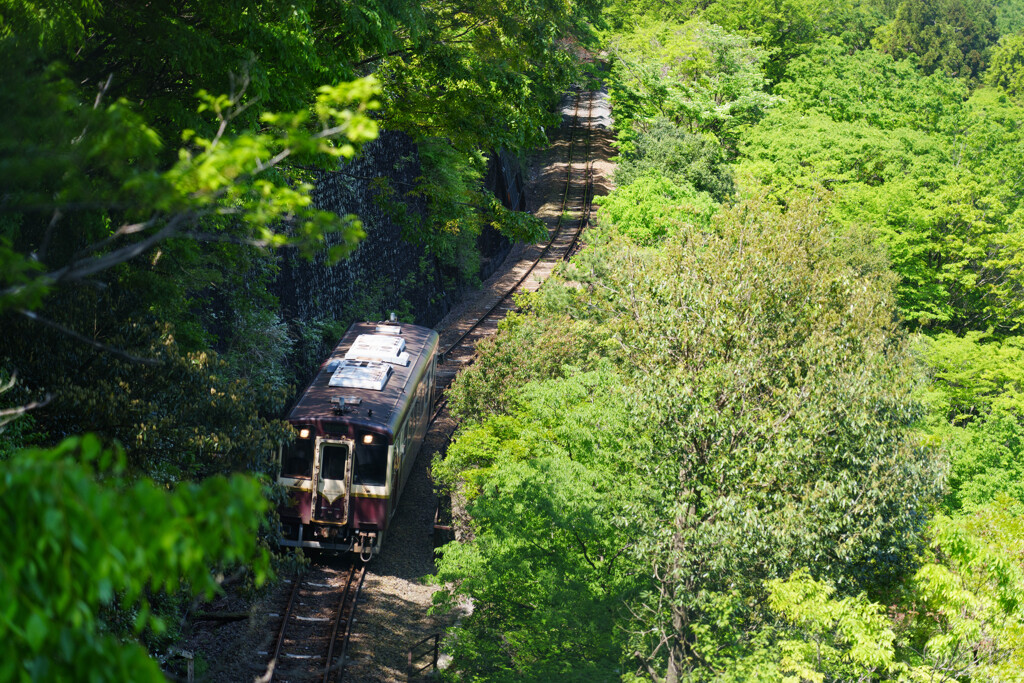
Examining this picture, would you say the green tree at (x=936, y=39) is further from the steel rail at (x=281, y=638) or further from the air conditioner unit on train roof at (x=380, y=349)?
the steel rail at (x=281, y=638)

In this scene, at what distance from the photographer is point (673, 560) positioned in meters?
11.4

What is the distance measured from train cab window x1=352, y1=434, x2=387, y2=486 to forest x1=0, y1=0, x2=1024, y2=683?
1.47m

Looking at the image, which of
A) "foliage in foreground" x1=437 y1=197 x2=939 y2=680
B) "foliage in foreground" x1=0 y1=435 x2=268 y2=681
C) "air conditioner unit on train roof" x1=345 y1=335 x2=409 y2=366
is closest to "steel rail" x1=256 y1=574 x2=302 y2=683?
"foliage in foreground" x1=437 y1=197 x2=939 y2=680

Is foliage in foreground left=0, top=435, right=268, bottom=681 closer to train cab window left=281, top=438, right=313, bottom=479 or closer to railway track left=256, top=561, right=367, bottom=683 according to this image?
railway track left=256, top=561, right=367, bottom=683

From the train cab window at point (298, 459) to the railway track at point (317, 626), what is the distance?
2054 mm

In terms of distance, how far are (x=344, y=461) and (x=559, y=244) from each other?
25.1 metres

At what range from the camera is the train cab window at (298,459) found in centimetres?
1507

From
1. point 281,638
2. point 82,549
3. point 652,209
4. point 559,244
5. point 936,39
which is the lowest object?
point 559,244

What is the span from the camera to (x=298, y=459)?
15172 mm

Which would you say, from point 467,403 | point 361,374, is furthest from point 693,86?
point 361,374

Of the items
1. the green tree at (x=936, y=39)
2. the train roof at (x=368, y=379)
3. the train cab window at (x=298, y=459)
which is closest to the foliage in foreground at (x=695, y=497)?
the train roof at (x=368, y=379)

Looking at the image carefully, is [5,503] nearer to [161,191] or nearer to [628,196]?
[161,191]

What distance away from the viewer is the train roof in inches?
595

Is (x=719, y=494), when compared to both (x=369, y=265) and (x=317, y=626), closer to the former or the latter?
(x=317, y=626)
